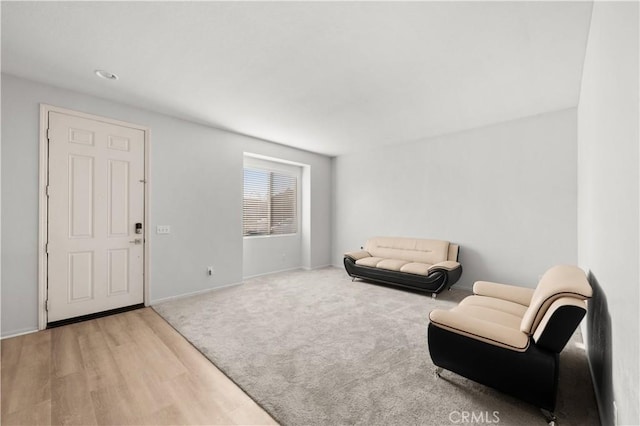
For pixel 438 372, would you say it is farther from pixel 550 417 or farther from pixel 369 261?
pixel 369 261

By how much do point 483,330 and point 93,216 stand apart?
168 inches

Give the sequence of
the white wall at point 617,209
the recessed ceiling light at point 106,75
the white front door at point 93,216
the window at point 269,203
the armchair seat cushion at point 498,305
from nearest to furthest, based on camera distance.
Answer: the white wall at point 617,209 < the armchair seat cushion at point 498,305 < the recessed ceiling light at point 106,75 < the white front door at point 93,216 < the window at point 269,203

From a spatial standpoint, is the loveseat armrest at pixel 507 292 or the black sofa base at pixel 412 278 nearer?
the loveseat armrest at pixel 507 292

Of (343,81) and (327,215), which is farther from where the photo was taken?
(327,215)

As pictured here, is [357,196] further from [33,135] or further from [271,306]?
[33,135]

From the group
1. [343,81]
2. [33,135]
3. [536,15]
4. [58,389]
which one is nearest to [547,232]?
[536,15]

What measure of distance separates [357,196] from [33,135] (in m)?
5.27

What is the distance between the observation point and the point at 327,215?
6.79m

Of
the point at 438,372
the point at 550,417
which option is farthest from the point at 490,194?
the point at 550,417

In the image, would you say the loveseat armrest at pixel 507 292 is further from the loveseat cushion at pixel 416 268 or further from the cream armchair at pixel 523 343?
the loveseat cushion at pixel 416 268

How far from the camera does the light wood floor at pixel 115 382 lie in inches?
68.1

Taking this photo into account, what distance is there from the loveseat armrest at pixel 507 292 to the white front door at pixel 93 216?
4288 mm

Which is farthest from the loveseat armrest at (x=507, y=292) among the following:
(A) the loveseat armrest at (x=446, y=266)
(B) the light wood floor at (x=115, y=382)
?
(B) the light wood floor at (x=115, y=382)

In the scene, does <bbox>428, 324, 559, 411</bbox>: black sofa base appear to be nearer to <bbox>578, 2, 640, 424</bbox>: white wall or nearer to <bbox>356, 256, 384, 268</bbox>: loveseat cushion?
<bbox>578, 2, 640, 424</bbox>: white wall
